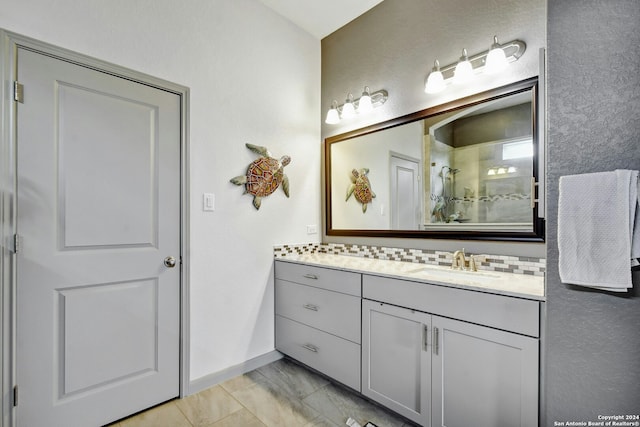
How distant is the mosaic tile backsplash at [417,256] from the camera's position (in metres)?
1.66

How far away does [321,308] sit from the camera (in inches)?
81.7

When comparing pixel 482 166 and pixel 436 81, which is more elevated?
pixel 436 81

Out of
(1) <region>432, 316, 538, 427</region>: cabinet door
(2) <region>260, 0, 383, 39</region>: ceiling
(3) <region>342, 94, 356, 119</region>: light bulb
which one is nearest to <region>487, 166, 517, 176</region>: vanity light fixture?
(1) <region>432, 316, 538, 427</region>: cabinet door

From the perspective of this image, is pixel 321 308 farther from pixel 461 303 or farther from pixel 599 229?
pixel 599 229

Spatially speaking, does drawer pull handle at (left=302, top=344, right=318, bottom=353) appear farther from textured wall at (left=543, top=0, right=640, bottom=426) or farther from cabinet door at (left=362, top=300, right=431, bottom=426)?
textured wall at (left=543, top=0, right=640, bottom=426)

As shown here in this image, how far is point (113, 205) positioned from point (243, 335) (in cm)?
124

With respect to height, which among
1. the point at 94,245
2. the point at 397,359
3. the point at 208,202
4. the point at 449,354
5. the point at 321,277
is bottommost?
the point at 397,359

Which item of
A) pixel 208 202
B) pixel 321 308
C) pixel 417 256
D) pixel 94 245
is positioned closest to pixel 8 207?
pixel 94 245

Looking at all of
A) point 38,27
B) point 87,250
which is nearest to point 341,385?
point 87,250

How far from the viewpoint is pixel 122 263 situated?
170 cm

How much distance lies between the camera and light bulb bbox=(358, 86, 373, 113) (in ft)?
7.76

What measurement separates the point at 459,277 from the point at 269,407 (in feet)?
4.54

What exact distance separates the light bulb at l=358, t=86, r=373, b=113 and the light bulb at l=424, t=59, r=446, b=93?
0.51m

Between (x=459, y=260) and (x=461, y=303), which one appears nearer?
(x=461, y=303)
